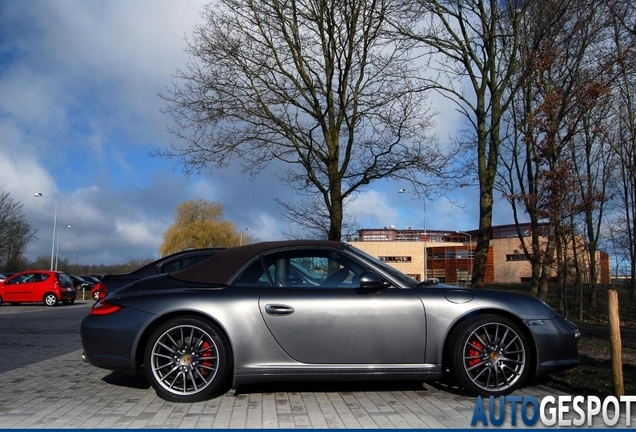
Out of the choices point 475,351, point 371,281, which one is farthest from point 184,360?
point 475,351

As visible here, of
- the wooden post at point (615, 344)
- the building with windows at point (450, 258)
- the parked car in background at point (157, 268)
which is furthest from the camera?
the building with windows at point (450, 258)

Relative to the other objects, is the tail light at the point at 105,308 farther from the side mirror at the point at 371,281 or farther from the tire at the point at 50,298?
the tire at the point at 50,298

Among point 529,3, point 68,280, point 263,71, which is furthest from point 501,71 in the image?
point 68,280

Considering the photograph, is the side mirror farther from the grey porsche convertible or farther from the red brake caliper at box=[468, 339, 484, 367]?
the red brake caliper at box=[468, 339, 484, 367]

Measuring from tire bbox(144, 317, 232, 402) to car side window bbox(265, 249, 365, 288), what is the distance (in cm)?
80

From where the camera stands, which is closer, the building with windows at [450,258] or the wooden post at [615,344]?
the wooden post at [615,344]

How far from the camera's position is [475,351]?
5.68 meters

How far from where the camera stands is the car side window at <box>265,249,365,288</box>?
586 cm

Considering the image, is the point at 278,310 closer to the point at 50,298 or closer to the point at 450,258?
the point at 50,298

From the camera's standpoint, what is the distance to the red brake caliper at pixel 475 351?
566 centimetres

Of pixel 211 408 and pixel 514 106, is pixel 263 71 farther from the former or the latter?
pixel 211 408

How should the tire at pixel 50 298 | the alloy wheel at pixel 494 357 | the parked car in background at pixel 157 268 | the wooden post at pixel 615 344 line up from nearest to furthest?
the wooden post at pixel 615 344, the alloy wheel at pixel 494 357, the parked car in background at pixel 157 268, the tire at pixel 50 298

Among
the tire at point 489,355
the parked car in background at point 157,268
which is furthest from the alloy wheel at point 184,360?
the parked car in background at point 157,268

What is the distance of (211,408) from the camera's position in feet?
17.6
